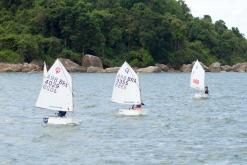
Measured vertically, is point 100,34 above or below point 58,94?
above

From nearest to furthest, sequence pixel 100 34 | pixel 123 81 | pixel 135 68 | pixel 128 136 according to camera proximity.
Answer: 1. pixel 128 136
2. pixel 123 81
3. pixel 100 34
4. pixel 135 68

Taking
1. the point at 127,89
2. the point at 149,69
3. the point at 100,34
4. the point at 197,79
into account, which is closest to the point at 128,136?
the point at 127,89

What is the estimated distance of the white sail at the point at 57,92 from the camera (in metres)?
42.4

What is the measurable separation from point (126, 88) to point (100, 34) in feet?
301

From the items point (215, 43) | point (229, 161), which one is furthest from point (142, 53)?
point (229, 161)

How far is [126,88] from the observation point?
50375mm

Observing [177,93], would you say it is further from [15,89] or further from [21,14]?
[21,14]

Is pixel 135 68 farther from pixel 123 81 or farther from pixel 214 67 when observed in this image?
pixel 123 81

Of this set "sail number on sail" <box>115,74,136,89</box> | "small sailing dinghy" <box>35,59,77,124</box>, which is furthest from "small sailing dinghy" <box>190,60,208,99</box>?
"small sailing dinghy" <box>35,59,77,124</box>

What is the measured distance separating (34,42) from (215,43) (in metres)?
62.3

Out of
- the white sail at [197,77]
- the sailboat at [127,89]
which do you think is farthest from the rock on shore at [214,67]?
the sailboat at [127,89]

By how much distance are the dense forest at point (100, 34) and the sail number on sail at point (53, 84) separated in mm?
87273

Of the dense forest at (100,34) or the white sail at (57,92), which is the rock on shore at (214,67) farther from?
the white sail at (57,92)

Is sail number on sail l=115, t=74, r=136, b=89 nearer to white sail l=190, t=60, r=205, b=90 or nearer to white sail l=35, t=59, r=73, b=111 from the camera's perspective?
white sail l=35, t=59, r=73, b=111
